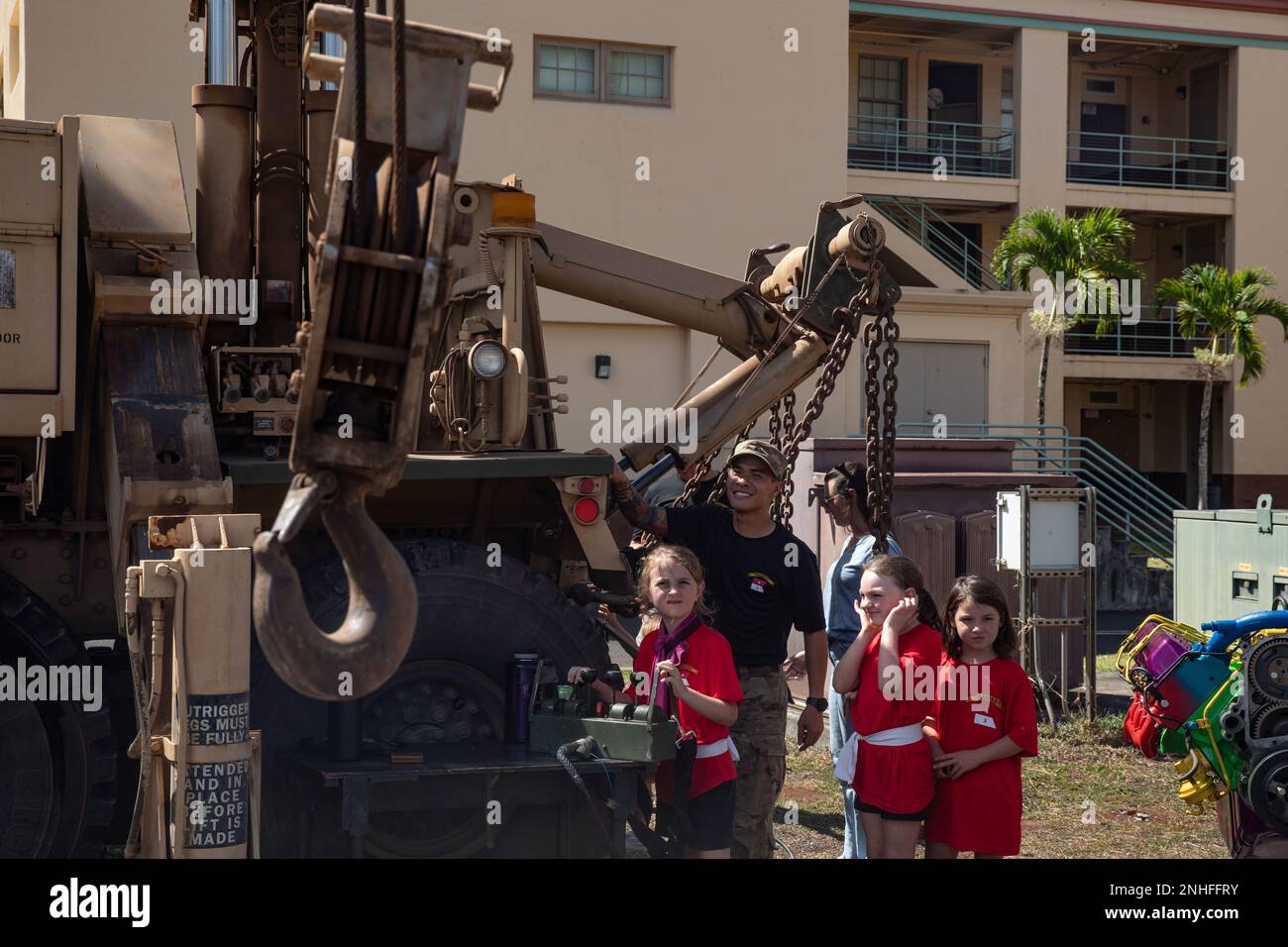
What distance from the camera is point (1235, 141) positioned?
93.8 feet

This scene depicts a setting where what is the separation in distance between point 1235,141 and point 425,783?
27212mm

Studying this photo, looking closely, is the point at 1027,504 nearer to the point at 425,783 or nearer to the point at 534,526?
the point at 534,526

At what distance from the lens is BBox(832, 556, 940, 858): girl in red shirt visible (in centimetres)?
530

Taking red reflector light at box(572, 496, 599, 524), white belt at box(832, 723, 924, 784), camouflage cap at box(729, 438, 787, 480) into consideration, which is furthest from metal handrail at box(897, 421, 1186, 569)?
white belt at box(832, 723, 924, 784)

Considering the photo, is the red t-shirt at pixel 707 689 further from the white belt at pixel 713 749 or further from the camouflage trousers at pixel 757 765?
the camouflage trousers at pixel 757 765

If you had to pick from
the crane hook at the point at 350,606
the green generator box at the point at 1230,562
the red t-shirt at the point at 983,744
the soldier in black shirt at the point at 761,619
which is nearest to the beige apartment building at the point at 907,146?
the green generator box at the point at 1230,562

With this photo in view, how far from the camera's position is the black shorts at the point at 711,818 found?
536cm

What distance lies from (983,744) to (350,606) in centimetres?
296

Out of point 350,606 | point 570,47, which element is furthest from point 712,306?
point 570,47

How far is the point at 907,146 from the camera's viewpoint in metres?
29.6

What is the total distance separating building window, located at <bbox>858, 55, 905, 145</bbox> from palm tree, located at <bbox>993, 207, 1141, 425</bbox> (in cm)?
510

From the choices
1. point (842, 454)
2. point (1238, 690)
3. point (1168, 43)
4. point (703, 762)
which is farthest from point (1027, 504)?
point (1168, 43)

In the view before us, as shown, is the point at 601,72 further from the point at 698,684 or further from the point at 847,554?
the point at 698,684

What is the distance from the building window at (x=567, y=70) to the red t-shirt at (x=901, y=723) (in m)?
16.9
